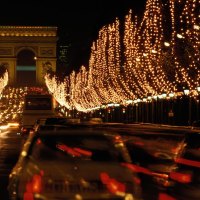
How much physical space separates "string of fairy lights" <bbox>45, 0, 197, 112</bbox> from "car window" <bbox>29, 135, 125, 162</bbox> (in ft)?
87.2

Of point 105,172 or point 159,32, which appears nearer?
point 105,172

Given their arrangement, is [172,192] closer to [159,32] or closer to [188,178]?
[188,178]

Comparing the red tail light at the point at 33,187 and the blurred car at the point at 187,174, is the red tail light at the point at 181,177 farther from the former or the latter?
the red tail light at the point at 33,187

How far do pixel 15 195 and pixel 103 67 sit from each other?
67.3 m

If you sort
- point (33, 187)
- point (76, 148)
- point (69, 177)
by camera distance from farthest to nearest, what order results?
point (76, 148), point (69, 177), point (33, 187)

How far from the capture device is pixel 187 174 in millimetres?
9359

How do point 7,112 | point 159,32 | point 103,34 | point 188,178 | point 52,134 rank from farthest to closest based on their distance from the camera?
1. point 7,112
2. point 103,34
3. point 159,32
4. point 52,134
5. point 188,178

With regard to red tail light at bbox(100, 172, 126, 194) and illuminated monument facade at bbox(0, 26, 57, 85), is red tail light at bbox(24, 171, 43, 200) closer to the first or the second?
red tail light at bbox(100, 172, 126, 194)

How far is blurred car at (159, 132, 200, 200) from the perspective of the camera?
30.0 feet

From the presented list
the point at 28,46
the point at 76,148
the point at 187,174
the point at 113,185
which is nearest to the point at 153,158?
the point at 76,148

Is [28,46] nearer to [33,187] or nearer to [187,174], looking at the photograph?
[33,187]

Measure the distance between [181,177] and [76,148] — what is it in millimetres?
3047

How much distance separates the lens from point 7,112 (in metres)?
157

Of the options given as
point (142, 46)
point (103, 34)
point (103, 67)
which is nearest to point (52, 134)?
point (142, 46)
